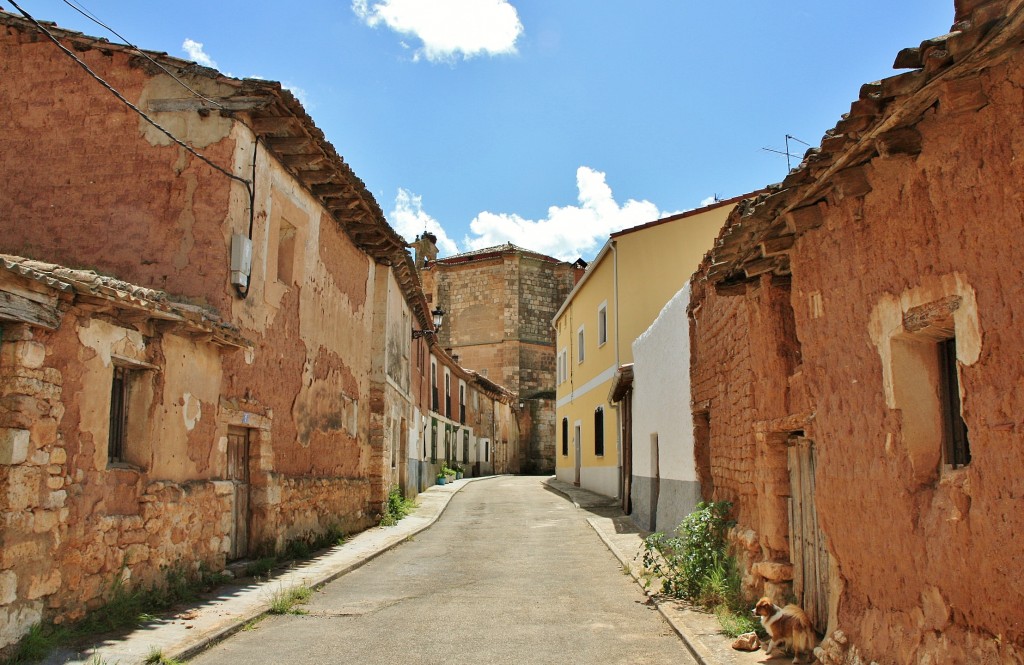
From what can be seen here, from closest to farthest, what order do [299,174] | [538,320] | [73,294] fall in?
[73,294]
[299,174]
[538,320]

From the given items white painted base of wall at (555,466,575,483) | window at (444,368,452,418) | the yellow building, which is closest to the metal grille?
the yellow building

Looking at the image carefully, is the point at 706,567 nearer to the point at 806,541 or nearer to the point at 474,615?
the point at 806,541

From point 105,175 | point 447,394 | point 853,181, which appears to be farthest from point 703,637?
point 447,394

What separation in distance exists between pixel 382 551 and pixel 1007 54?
11.2 metres

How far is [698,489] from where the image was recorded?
1031cm

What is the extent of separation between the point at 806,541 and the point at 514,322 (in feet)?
128

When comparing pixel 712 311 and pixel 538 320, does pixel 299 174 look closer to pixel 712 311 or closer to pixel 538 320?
pixel 712 311

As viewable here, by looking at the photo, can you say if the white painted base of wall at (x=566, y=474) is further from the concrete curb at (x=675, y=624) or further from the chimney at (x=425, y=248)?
the chimney at (x=425, y=248)

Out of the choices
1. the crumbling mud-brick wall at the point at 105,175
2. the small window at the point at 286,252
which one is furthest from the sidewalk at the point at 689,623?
the small window at the point at 286,252

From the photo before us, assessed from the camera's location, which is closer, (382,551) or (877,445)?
(877,445)

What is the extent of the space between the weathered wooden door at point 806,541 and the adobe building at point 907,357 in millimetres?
18

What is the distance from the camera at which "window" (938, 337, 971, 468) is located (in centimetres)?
439

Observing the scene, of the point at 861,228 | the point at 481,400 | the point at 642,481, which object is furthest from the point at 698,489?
the point at 481,400

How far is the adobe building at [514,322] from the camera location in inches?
1801
